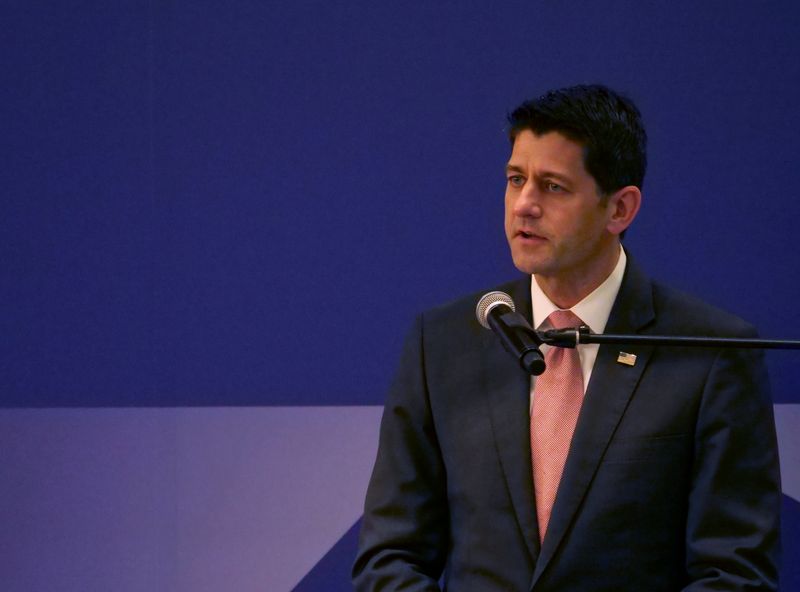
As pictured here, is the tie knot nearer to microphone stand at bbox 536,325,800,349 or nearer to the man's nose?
the man's nose

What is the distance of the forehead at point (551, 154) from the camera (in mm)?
2021

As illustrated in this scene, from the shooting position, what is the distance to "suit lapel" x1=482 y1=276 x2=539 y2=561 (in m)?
1.94

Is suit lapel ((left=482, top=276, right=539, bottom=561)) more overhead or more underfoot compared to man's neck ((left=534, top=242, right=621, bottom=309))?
more underfoot

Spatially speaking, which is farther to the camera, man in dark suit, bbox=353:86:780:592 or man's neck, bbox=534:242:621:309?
man's neck, bbox=534:242:621:309

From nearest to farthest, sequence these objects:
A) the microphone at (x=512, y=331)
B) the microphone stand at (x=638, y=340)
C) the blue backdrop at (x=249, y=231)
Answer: the microphone at (x=512, y=331), the microphone stand at (x=638, y=340), the blue backdrop at (x=249, y=231)

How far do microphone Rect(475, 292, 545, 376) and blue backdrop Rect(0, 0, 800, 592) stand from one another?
96 cm

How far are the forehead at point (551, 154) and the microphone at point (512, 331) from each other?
42 cm

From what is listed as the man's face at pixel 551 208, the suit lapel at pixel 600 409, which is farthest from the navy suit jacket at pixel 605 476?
the man's face at pixel 551 208

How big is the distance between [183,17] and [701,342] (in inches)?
61.0

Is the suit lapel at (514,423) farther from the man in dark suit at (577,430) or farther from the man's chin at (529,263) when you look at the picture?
the man's chin at (529,263)

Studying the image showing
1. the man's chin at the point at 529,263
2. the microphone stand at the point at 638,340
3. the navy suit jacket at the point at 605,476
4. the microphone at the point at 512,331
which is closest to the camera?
the microphone at the point at 512,331

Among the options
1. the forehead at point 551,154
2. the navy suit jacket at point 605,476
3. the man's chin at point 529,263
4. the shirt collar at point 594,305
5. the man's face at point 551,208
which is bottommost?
the navy suit jacket at point 605,476

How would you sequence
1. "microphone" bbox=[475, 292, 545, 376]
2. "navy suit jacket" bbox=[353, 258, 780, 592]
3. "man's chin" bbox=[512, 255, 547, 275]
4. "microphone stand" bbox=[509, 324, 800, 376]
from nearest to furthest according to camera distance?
"microphone" bbox=[475, 292, 545, 376], "microphone stand" bbox=[509, 324, 800, 376], "navy suit jacket" bbox=[353, 258, 780, 592], "man's chin" bbox=[512, 255, 547, 275]

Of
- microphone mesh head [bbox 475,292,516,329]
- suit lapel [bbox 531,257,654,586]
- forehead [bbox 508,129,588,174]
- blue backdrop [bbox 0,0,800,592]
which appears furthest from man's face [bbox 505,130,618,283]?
blue backdrop [bbox 0,0,800,592]
